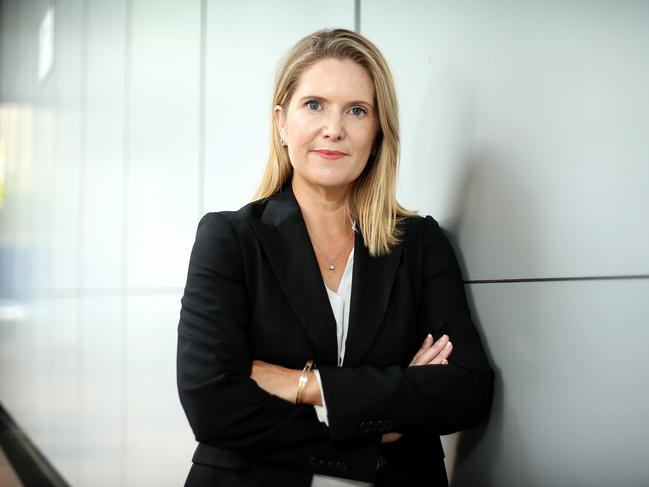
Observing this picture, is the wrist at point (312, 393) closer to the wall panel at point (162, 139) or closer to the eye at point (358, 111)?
the eye at point (358, 111)

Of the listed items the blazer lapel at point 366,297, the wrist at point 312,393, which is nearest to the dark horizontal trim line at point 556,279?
the blazer lapel at point 366,297

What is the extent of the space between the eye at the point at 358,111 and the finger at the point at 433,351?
66 cm

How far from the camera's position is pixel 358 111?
205 cm

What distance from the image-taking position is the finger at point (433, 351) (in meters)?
1.87

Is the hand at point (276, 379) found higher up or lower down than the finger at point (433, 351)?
lower down

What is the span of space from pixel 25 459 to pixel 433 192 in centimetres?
597

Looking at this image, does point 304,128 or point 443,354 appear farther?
point 304,128

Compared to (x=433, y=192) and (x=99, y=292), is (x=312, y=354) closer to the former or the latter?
(x=433, y=192)

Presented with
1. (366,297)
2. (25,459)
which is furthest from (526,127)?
(25,459)

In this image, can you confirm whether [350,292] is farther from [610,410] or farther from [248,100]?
[248,100]

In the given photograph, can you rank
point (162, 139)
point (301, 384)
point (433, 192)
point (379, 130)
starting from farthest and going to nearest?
A: point (162, 139)
point (433, 192)
point (379, 130)
point (301, 384)

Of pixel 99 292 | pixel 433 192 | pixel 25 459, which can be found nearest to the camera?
pixel 433 192

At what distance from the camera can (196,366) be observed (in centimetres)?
179

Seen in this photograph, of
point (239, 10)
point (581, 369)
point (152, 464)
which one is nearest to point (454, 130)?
point (581, 369)
